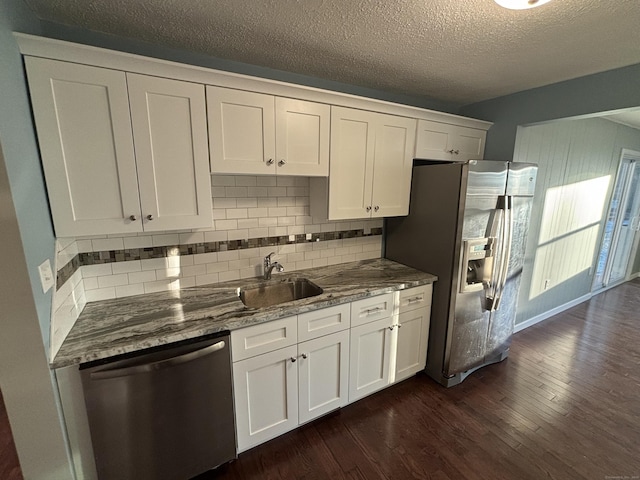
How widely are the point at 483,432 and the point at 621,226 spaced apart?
4.88 meters

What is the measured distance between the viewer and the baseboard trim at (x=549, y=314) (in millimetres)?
3282

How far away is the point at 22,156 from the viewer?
112 centimetres

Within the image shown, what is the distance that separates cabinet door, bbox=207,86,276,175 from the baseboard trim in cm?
339

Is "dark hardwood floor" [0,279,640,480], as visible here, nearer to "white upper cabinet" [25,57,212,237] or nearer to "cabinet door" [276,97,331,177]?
"white upper cabinet" [25,57,212,237]

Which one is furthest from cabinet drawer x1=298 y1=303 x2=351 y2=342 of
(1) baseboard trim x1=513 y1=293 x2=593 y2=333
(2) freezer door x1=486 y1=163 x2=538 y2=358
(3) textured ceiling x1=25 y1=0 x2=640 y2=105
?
(1) baseboard trim x1=513 y1=293 x2=593 y2=333

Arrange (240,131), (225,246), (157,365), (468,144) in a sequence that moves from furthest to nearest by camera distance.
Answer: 1. (468,144)
2. (225,246)
3. (240,131)
4. (157,365)

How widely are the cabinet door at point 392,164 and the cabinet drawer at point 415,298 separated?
2.15 feet

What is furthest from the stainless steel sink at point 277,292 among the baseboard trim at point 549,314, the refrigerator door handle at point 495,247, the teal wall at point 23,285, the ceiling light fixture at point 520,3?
the baseboard trim at point 549,314

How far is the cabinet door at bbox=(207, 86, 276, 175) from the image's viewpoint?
1.58 metres

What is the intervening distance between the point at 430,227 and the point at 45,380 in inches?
95.8

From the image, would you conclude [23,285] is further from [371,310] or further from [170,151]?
[371,310]

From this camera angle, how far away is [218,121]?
159cm

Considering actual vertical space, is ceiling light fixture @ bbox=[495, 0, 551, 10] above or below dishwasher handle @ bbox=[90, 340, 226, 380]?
above

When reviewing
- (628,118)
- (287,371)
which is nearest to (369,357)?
(287,371)
